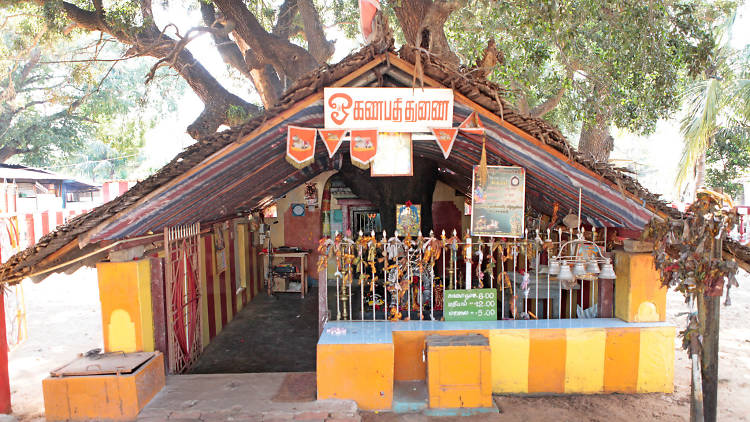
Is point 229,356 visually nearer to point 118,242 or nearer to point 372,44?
point 118,242

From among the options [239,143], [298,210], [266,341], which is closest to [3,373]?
[266,341]

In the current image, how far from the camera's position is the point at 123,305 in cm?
496

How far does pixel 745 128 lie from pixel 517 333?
1539 centimetres

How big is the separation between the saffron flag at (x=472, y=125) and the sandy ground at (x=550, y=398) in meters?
3.24

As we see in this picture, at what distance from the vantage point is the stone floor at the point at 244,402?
14.9ft

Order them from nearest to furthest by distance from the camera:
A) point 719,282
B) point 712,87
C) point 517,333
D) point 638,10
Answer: point 719,282
point 517,333
point 638,10
point 712,87

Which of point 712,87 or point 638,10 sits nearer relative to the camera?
point 638,10

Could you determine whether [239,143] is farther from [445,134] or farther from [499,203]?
[499,203]

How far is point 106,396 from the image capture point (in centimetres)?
453

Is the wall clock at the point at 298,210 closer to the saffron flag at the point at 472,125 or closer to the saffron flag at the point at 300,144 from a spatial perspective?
the saffron flag at the point at 300,144

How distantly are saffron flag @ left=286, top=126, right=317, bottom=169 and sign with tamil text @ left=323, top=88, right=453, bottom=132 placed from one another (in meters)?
0.23

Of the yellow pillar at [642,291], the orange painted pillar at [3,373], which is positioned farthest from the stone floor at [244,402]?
the yellow pillar at [642,291]

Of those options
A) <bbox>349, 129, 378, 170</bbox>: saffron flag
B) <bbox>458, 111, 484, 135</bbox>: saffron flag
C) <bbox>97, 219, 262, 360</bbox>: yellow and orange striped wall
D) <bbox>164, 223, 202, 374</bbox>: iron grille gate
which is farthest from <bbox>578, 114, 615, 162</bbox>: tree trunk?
<bbox>164, 223, 202, 374</bbox>: iron grille gate

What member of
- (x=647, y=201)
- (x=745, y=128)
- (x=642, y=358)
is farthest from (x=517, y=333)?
(x=745, y=128)
